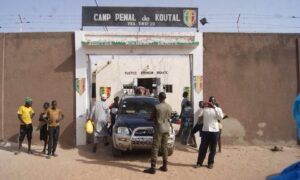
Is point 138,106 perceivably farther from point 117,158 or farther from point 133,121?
point 117,158

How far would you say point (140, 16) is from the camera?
1221cm

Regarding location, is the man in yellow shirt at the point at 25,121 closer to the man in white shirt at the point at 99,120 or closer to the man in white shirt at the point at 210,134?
the man in white shirt at the point at 99,120

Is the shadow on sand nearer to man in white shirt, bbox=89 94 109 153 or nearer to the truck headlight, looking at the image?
man in white shirt, bbox=89 94 109 153

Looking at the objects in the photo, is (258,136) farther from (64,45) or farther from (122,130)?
(64,45)

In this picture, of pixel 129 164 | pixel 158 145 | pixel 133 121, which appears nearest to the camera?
pixel 158 145

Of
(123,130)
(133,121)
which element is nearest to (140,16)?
(133,121)

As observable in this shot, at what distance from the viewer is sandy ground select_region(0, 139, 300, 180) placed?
8289mm

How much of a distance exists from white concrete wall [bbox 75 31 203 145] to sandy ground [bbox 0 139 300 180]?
4.08ft

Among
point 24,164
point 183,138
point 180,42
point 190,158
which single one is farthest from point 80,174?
point 180,42

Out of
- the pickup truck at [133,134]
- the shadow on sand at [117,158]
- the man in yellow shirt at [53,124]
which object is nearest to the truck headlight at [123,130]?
the pickup truck at [133,134]

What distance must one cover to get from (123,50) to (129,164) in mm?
4112

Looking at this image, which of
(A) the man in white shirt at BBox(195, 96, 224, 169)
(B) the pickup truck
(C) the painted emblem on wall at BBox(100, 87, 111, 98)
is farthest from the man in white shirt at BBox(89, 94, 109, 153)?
(C) the painted emblem on wall at BBox(100, 87, 111, 98)

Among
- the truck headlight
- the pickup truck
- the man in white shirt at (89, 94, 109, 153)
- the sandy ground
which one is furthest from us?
the man in white shirt at (89, 94, 109, 153)

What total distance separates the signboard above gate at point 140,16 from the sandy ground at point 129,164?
13.0ft
